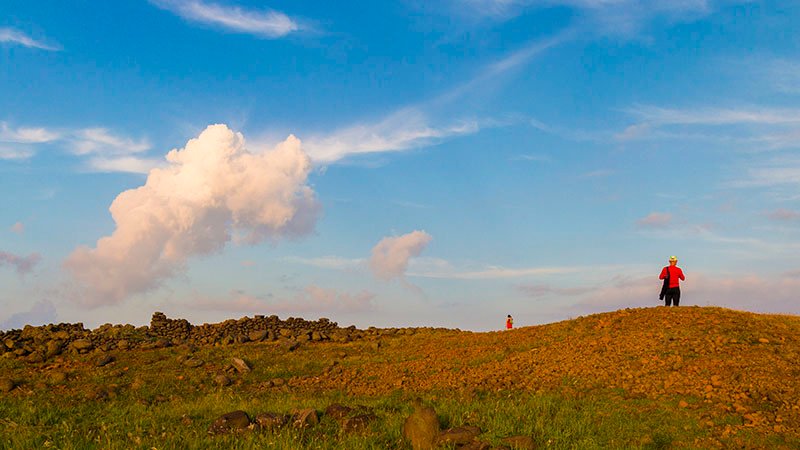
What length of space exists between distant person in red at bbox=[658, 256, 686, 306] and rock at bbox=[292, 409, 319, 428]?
17.0m

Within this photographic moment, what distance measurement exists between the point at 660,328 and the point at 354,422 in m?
12.1

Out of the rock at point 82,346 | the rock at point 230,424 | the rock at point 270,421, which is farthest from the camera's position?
the rock at point 82,346

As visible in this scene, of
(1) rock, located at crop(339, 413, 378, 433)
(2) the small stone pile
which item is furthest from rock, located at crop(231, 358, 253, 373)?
(1) rock, located at crop(339, 413, 378, 433)

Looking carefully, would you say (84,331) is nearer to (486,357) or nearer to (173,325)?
(173,325)

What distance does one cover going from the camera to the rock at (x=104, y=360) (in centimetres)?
2180

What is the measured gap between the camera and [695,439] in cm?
1102

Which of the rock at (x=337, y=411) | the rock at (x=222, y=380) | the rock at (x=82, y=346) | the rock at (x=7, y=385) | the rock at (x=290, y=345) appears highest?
the rock at (x=290, y=345)

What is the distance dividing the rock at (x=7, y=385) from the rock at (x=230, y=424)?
10828 mm

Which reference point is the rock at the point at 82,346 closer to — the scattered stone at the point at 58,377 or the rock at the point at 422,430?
the scattered stone at the point at 58,377

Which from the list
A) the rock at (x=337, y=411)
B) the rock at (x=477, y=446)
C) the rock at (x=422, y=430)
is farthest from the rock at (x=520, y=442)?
the rock at (x=337, y=411)

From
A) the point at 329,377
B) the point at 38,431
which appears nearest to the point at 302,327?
the point at 329,377

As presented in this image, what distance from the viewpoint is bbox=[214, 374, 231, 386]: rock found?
18.6 meters

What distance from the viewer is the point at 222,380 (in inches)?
737

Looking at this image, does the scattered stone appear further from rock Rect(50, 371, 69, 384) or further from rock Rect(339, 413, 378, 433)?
rock Rect(339, 413, 378, 433)
